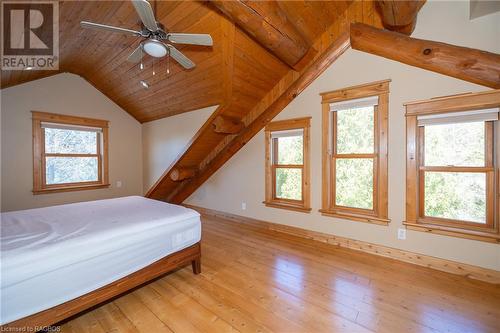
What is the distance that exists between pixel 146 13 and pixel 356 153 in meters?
2.85

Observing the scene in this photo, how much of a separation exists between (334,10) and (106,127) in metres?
5.16

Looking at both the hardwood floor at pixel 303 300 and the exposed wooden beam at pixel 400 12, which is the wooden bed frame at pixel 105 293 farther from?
the exposed wooden beam at pixel 400 12

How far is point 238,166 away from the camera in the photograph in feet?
14.0

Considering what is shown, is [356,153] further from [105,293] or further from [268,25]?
[105,293]

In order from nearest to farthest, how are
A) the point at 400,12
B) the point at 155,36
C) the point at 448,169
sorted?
the point at 155,36 → the point at 400,12 → the point at 448,169

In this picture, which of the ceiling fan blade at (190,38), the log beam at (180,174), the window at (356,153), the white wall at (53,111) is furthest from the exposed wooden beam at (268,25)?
the white wall at (53,111)

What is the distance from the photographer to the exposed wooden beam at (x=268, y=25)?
1.92 meters

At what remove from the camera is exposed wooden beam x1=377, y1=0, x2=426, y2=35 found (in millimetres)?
1907

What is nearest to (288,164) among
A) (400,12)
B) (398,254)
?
(398,254)

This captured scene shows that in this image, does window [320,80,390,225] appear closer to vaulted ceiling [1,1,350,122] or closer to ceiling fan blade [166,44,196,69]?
vaulted ceiling [1,1,350,122]

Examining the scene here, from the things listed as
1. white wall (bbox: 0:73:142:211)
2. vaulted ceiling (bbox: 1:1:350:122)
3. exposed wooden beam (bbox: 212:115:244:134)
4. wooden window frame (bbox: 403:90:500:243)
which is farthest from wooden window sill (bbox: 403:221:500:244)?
white wall (bbox: 0:73:142:211)

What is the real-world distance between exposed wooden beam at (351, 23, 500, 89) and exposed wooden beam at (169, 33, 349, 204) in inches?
11.1

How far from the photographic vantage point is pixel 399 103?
257 cm

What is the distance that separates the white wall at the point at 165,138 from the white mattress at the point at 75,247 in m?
2.35
